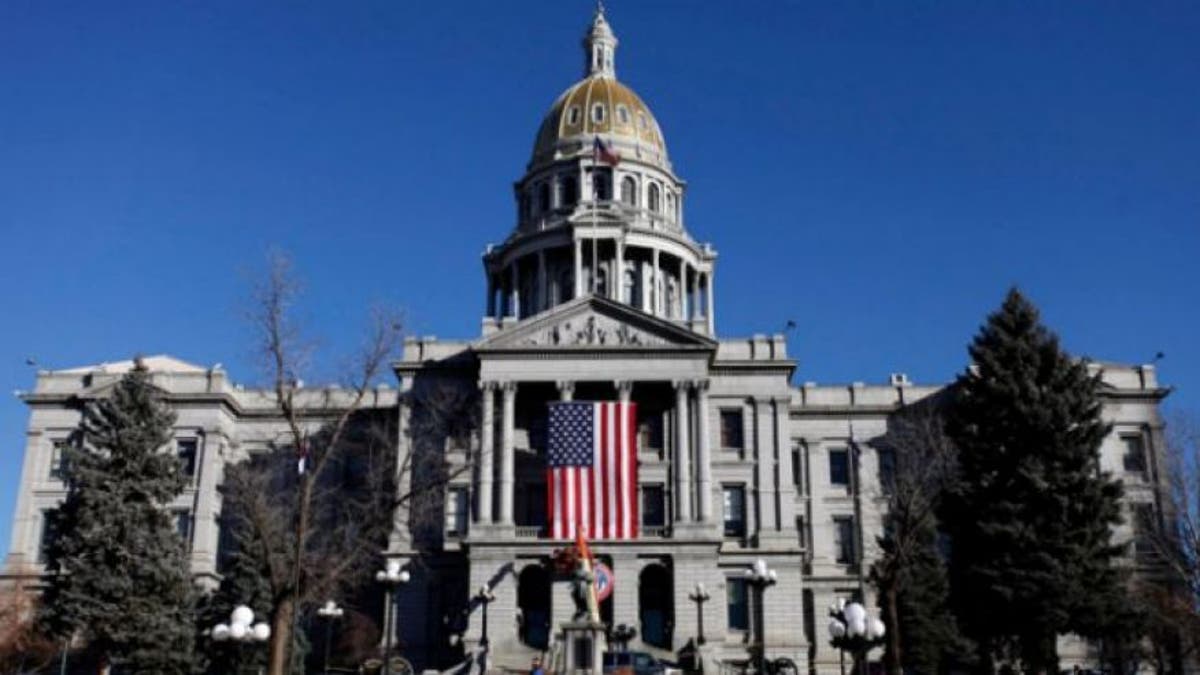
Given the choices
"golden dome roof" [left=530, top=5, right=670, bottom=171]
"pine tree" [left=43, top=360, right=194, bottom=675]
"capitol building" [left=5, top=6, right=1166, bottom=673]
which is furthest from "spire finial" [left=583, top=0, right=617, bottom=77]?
"pine tree" [left=43, top=360, right=194, bottom=675]

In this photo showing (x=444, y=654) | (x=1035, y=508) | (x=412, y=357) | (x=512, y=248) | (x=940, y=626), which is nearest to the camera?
(x=1035, y=508)

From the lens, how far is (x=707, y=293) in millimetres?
74562

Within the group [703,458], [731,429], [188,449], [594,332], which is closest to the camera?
[703,458]

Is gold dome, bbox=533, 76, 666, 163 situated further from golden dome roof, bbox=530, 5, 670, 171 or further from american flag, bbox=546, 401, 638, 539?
american flag, bbox=546, 401, 638, 539

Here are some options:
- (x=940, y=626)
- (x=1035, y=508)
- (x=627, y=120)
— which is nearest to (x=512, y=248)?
(x=627, y=120)

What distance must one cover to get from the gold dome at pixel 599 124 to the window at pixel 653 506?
26274mm

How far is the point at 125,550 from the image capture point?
43031mm

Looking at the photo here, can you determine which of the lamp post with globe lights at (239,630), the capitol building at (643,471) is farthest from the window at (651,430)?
the lamp post with globe lights at (239,630)

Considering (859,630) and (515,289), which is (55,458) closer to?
(515,289)

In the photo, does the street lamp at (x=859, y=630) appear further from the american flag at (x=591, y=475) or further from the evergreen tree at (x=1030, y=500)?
the american flag at (x=591, y=475)

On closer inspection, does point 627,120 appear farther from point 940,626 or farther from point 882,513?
point 940,626

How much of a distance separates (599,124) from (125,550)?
42.2 m

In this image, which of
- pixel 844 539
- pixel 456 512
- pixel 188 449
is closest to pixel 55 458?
pixel 188 449

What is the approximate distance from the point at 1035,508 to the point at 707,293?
36.0 meters
